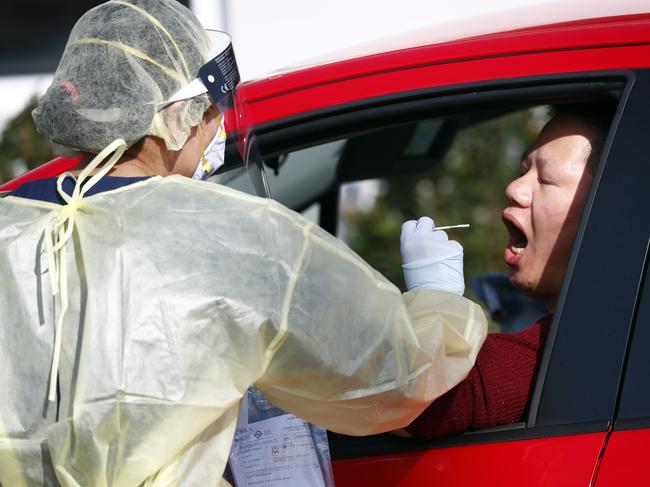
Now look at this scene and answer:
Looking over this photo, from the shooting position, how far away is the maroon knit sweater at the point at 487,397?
1688 millimetres

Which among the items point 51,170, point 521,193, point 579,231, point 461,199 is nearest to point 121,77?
point 51,170

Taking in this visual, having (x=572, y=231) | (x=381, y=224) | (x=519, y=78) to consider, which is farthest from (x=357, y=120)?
(x=381, y=224)

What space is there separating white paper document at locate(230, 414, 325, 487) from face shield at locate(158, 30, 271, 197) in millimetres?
435

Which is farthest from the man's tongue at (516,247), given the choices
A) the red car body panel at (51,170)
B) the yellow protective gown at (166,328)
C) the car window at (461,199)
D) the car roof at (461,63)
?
the car window at (461,199)

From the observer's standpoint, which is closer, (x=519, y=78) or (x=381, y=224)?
(x=519, y=78)

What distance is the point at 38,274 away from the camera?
1.41 m

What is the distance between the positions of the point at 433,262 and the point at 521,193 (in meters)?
0.38

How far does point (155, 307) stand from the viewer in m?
1.35

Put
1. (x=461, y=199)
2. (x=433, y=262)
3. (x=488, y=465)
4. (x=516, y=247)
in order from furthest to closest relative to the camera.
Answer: (x=461, y=199) < (x=516, y=247) < (x=433, y=262) < (x=488, y=465)

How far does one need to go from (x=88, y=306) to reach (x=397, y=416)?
1.81 feet

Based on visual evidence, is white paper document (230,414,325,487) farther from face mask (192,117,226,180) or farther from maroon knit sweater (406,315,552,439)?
face mask (192,117,226,180)

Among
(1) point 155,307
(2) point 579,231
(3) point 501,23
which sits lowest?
(1) point 155,307

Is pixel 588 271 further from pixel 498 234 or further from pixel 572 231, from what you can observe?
pixel 498 234

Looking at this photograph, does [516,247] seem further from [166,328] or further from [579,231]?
[166,328]
